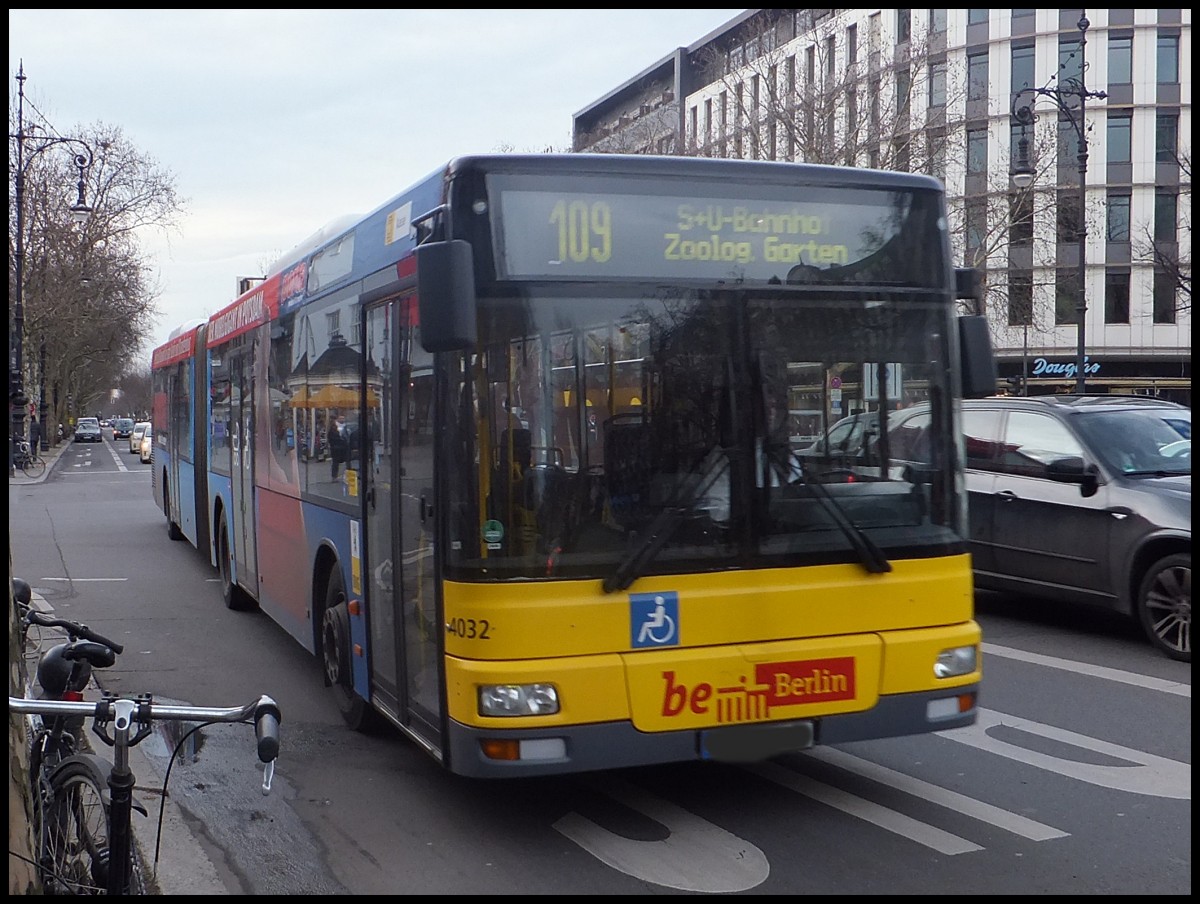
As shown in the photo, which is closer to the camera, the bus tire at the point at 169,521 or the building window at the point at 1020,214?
the bus tire at the point at 169,521

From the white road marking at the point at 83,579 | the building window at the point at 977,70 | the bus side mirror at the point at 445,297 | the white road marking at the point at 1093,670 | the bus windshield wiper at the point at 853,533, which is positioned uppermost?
the building window at the point at 977,70

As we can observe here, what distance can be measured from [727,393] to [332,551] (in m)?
2.99

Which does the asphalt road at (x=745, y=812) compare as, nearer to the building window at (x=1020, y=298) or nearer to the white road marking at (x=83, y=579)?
the white road marking at (x=83, y=579)

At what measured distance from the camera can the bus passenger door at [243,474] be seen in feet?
33.2

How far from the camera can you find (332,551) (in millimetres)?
7301

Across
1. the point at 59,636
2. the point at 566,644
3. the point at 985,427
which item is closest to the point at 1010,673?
the point at 985,427

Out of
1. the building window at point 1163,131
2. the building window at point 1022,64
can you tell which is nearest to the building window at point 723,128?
the building window at point 1022,64

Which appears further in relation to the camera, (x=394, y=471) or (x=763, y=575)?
(x=394, y=471)

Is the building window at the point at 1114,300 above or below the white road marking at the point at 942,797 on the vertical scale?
above

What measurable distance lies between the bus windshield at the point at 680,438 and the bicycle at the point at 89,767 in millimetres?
1296

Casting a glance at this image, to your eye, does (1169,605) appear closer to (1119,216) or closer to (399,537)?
(399,537)

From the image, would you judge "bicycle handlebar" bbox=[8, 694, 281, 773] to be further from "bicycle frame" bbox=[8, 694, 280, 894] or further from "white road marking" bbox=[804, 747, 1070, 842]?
"white road marking" bbox=[804, 747, 1070, 842]

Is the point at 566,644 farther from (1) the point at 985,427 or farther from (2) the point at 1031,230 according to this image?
(2) the point at 1031,230

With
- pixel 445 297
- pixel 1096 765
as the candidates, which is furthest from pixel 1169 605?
pixel 445 297
